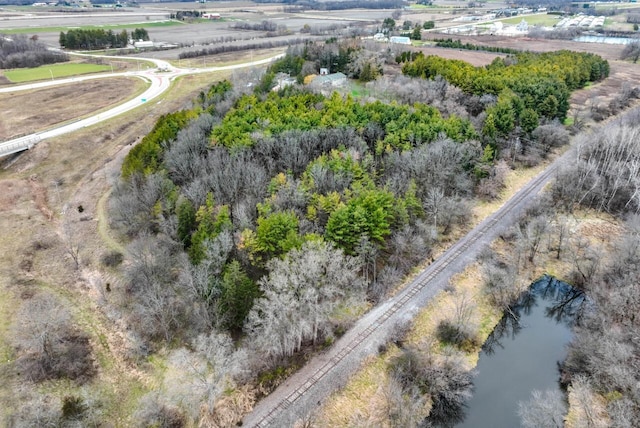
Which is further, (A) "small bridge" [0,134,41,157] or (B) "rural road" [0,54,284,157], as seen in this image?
(B) "rural road" [0,54,284,157]

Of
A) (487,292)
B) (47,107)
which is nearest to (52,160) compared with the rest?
(47,107)

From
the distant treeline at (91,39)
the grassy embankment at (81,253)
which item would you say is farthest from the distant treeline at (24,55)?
the grassy embankment at (81,253)

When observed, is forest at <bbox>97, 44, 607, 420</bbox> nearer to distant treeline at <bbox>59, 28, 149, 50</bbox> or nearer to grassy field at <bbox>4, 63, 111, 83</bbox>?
grassy field at <bbox>4, 63, 111, 83</bbox>

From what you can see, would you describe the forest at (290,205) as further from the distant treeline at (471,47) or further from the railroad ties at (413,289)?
the distant treeline at (471,47)

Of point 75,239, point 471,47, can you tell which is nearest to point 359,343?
point 75,239

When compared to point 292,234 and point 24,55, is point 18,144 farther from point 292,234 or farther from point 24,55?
point 24,55

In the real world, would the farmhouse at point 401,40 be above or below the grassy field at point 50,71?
above

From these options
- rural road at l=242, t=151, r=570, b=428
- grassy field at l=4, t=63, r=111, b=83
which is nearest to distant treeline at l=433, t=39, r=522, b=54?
rural road at l=242, t=151, r=570, b=428
